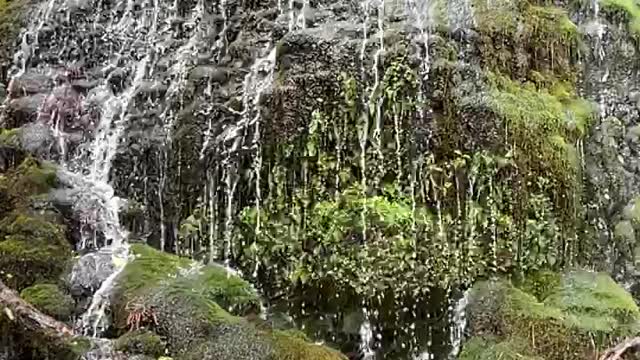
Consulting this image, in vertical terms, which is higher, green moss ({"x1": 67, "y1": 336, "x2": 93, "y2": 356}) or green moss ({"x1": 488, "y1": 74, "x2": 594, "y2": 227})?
green moss ({"x1": 488, "y1": 74, "x2": 594, "y2": 227})

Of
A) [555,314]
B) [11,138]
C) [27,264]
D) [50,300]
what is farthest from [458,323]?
[11,138]

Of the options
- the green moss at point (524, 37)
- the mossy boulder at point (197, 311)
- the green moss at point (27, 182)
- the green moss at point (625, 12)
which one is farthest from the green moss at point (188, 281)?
the green moss at point (625, 12)

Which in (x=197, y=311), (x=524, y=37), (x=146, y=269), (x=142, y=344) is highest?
(x=524, y=37)

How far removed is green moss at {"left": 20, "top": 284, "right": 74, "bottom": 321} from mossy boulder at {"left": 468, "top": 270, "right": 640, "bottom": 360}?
2.92 metres

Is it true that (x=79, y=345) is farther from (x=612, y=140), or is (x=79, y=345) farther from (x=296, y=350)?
(x=612, y=140)

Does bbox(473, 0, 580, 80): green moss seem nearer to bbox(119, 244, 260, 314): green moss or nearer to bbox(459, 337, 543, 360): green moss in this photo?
bbox(459, 337, 543, 360): green moss

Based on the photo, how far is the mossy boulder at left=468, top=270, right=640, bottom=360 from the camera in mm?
6070

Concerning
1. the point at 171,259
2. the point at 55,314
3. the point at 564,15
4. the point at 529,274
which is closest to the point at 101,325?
the point at 55,314

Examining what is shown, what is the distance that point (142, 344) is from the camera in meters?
5.27

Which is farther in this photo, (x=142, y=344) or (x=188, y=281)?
(x=188, y=281)

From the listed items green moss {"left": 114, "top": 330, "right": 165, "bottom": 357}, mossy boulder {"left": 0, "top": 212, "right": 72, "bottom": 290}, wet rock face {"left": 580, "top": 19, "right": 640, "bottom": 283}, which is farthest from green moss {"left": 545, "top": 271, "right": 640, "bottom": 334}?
mossy boulder {"left": 0, "top": 212, "right": 72, "bottom": 290}

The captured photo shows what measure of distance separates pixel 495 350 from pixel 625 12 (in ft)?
12.6

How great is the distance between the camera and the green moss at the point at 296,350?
5266mm

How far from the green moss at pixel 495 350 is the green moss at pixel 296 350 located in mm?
1123
